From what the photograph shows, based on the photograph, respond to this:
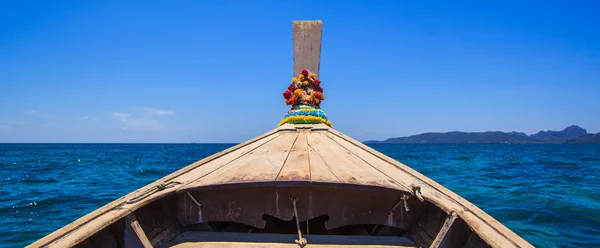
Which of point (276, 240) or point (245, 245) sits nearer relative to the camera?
point (245, 245)

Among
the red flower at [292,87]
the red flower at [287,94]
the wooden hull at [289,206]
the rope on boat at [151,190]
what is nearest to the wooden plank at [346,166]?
the wooden hull at [289,206]

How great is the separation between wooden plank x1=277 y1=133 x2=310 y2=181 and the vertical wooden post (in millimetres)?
1707

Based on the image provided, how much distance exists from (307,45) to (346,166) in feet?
8.54

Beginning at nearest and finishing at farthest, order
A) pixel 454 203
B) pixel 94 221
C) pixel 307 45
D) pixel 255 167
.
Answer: pixel 94 221 → pixel 454 203 → pixel 255 167 → pixel 307 45

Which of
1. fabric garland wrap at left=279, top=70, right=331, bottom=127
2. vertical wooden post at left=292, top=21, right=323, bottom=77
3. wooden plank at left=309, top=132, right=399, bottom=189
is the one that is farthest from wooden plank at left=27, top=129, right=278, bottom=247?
vertical wooden post at left=292, top=21, right=323, bottom=77

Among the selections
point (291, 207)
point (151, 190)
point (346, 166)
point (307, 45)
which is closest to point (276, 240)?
point (291, 207)

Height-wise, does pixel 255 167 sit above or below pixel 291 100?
below

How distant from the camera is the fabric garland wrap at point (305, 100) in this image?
4102 mm

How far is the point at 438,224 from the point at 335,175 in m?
0.81

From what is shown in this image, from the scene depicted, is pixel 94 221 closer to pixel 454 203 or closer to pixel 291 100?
pixel 454 203

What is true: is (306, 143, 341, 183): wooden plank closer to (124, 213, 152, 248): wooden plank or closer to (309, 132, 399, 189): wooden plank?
(309, 132, 399, 189): wooden plank

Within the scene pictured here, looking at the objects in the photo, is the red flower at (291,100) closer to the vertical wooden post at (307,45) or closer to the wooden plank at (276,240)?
the vertical wooden post at (307,45)

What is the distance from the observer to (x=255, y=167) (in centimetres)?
272

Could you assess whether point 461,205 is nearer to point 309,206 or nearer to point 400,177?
point 400,177
